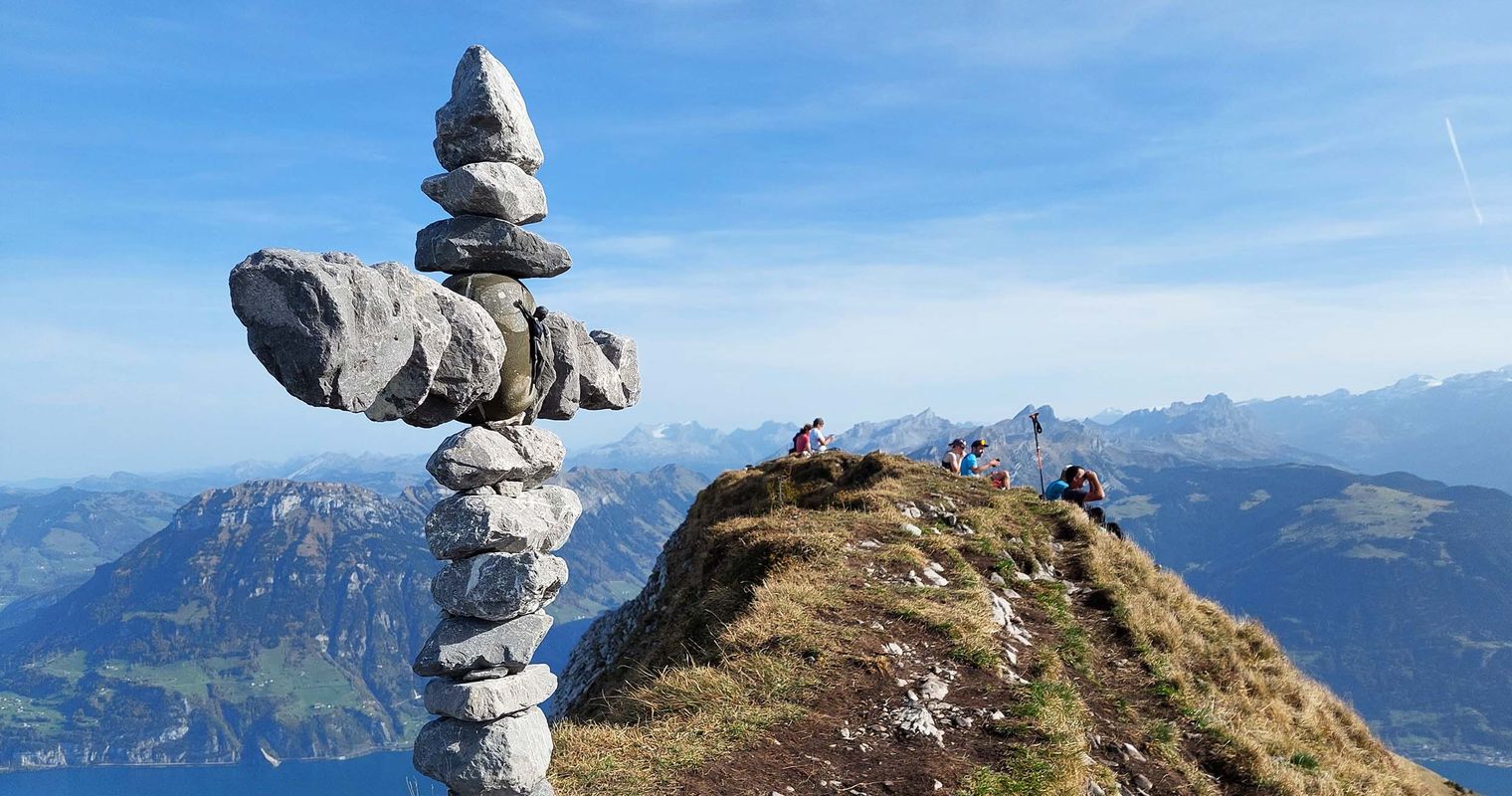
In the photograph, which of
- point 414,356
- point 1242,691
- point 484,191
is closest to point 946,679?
point 1242,691

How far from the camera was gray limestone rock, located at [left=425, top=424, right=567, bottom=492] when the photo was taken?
27.5 ft

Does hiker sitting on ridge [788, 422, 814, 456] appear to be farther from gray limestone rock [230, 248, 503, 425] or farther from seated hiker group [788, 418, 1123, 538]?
gray limestone rock [230, 248, 503, 425]

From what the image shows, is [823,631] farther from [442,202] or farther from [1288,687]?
[1288,687]

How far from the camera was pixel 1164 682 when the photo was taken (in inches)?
609

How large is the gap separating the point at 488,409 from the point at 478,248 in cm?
182

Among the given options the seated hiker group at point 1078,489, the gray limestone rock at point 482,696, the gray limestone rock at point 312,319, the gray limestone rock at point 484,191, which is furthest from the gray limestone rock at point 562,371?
the seated hiker group at point 1078,489

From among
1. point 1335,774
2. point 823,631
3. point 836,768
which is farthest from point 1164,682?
point 836,768

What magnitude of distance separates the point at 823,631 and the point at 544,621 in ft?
20.3

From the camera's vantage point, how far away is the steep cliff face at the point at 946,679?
35.4 feet

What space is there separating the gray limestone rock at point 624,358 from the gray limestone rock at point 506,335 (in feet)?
5.72

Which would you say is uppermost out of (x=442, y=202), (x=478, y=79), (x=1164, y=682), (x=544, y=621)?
(x=478, y=79)

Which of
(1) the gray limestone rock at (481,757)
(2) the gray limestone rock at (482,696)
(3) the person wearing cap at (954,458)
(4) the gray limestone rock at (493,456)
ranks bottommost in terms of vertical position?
(1) the gray limestone rock at (481,757)

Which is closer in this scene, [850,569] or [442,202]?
[442,202]

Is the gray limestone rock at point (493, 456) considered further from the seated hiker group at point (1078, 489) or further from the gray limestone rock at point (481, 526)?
the seated hiker group at point (1078, 489)
